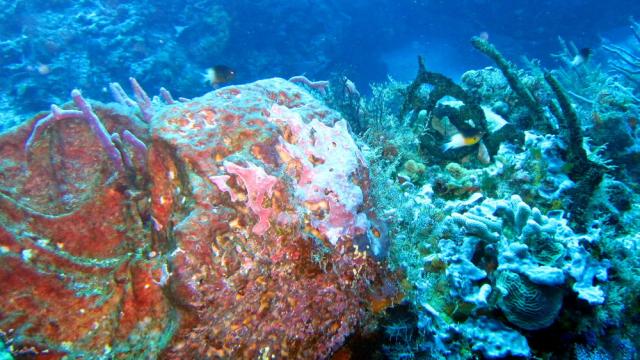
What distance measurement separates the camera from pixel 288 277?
1.92 metres

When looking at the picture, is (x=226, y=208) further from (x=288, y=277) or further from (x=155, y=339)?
(x=155, y=339)

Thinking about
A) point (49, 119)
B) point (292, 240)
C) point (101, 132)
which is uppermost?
point (292, 240)

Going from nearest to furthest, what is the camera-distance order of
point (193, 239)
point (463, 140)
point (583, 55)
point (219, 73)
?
Answer: point (193, 239)
point (463, 140)
point (219, 73)
point (583, 55)

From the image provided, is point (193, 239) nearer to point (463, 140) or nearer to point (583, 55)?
point (463, 140)

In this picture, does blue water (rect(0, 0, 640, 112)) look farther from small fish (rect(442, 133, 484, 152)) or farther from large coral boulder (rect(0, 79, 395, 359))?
large coral boulder (rect(0, 79, 395, 359))

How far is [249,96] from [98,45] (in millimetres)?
13817

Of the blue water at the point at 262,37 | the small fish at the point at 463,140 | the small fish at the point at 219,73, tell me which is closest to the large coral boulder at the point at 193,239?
the small fish at the point at 463,140

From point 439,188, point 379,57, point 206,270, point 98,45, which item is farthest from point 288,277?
point 379,57

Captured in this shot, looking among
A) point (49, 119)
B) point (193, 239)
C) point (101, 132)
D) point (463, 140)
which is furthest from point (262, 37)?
point (193, 239)

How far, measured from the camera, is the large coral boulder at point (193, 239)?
1.85m

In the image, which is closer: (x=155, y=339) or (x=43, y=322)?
(x=155, y=339)

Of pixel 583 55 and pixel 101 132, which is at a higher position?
pixel 583 55

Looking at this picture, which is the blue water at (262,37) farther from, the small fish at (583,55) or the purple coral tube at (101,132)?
the purple coral tube at (101,132)

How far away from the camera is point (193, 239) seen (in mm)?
1920
